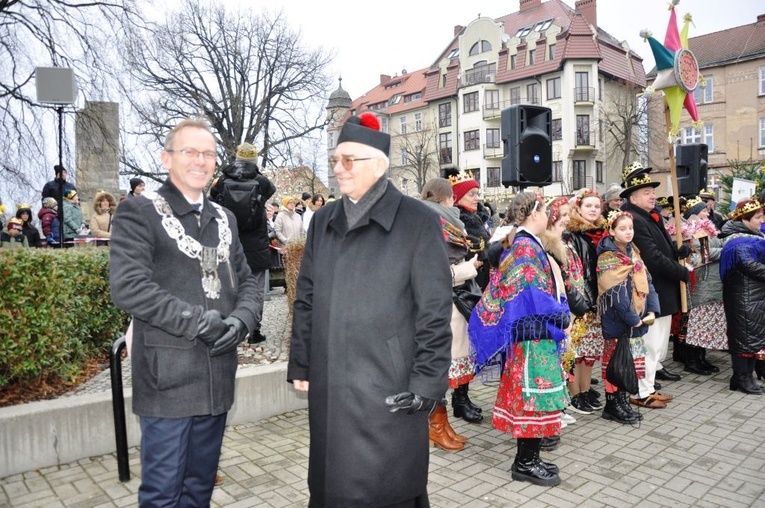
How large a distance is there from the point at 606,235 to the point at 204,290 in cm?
419

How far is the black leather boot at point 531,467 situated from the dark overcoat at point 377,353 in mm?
1834

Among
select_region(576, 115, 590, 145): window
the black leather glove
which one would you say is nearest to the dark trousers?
the black leather glove

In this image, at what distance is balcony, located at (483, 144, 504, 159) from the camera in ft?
157

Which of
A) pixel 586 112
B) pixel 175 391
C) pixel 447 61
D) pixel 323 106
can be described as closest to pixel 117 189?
pixel 175 391

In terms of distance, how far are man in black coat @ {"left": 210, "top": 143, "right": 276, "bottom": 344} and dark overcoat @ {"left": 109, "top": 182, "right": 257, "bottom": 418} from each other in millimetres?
3401

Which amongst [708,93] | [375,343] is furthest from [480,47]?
[375,343]

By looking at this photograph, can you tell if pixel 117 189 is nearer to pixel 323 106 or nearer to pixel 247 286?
pixel 247 286

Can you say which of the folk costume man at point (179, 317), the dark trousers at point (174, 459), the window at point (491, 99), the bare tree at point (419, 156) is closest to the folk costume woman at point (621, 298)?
the folk costume man at point (179, 317)

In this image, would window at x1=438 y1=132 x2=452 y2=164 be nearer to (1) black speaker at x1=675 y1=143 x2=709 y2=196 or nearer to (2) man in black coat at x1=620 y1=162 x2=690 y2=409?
(1) black speaker at x1=675 y1=143 x2=709 y2=196

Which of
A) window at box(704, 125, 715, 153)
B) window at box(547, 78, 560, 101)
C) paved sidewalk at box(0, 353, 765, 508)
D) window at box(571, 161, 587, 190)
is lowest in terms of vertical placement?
paved sidewalk at box(0, 353, 765, 508)

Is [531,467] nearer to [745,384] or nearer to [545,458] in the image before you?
[545,458]

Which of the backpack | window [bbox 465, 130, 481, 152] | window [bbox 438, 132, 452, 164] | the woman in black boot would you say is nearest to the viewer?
the backpack

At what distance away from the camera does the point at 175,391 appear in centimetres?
265

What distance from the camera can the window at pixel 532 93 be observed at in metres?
45.5
